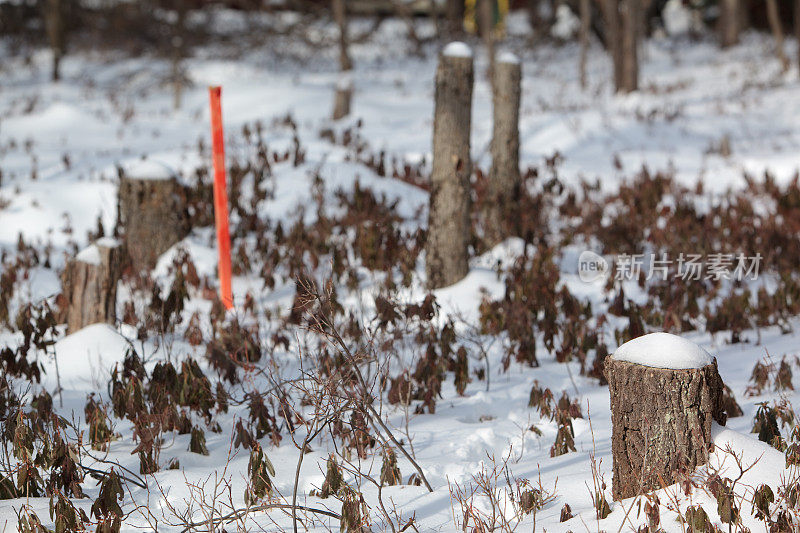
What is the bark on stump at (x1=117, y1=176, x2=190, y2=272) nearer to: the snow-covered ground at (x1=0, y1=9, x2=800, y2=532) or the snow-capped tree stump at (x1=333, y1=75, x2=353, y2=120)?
the snow-covered ground at (x1=0, y1=9, x2=800, y2=532)

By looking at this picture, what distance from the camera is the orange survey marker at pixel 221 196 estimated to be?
5.07m

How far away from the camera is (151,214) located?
21.7 ft

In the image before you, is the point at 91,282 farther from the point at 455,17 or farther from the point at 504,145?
the point at 455,17

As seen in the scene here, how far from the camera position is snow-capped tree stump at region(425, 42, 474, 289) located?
5.68 m

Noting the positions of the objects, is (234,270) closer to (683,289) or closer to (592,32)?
(683,289)

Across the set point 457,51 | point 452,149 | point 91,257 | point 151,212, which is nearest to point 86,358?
point 91,257

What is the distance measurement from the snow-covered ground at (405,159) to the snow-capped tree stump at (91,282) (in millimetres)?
208

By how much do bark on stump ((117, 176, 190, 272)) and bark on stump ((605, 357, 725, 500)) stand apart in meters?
4.63

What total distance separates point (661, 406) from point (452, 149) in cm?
334

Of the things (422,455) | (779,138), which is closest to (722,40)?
(779,138)

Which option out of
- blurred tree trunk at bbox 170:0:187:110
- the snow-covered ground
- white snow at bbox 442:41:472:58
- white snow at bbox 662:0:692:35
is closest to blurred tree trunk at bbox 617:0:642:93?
the snow-covered ground

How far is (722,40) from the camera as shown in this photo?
24.2 m

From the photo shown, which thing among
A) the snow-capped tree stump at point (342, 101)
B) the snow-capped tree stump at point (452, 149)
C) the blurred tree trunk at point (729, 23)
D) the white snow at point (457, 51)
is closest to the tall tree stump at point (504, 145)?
the snow-capped tree stump at point (452, 149)

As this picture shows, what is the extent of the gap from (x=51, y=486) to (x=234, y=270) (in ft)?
11.6
